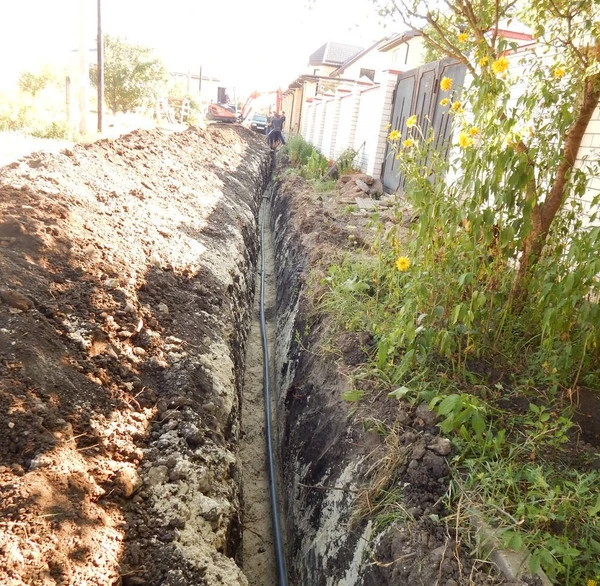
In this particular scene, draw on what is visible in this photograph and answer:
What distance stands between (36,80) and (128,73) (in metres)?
3.33

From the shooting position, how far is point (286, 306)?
16.8 ft

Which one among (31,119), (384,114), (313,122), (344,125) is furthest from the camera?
(313,122)

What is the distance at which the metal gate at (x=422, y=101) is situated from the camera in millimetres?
6926

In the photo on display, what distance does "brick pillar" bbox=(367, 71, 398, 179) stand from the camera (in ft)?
30.7

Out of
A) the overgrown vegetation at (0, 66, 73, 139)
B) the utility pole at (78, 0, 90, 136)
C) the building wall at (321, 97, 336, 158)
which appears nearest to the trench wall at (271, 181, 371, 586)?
the overgrown vegetation at (0, 66, 73, 139)

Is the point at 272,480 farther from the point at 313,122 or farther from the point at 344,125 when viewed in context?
the point at 313,122

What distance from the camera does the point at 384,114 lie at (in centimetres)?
952

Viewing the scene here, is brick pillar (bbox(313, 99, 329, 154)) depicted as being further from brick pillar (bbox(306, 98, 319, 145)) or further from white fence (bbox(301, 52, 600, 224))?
brick pillar (bbox(306, 98, 319, 145))

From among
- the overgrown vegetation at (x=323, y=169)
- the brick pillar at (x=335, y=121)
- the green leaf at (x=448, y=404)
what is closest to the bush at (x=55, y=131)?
the overgrown vegetation at (x=323, y=169)

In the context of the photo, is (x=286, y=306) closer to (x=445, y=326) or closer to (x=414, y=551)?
(x=445, y=326)

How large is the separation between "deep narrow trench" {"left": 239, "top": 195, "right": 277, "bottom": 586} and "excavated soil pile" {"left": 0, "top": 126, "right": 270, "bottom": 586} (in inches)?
20.9

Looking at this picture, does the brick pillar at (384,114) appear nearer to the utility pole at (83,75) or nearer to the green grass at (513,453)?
the utility pole at (83,75)

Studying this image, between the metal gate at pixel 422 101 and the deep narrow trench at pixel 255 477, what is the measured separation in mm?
3227

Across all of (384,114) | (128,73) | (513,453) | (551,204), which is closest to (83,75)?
(384,114)
